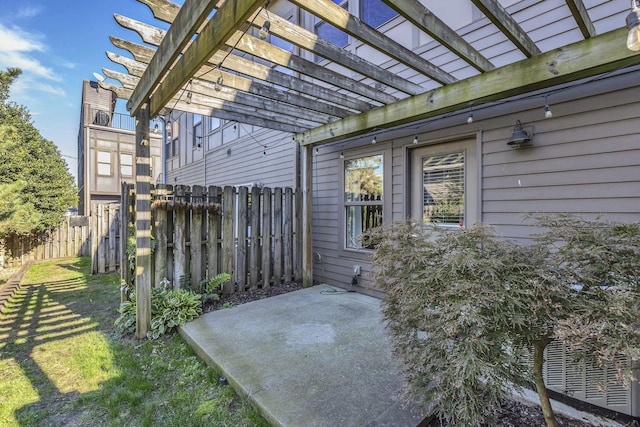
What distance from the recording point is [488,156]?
11.0 feet

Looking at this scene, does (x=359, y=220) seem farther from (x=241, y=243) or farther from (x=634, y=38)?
(x=634, y=38)

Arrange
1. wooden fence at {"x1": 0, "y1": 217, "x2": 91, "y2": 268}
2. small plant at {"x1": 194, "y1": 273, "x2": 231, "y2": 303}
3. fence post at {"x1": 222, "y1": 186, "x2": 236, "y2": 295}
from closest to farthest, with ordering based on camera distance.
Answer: small plant at {"x1": 194, "y1": 273, "x2": 231, "y2": 303}
fence post at {"x1": 222, "y1": 186, "x2": 236, "y2": 295}
wooden fence at {"x1": 0, "y1": 217, "x2": 91, "y2": 268}

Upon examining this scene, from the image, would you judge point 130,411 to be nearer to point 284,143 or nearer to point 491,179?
point 491,179

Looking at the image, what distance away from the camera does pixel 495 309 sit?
56.0 inches

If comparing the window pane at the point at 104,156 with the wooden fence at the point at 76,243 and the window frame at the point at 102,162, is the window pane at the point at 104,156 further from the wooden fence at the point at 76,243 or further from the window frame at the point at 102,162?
the wooden fence at the point at 76,243

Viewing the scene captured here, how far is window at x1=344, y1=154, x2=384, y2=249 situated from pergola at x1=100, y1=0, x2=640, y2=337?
613 millimetres

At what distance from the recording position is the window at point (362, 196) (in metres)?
4.60

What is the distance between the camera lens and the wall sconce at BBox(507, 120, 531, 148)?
299cm

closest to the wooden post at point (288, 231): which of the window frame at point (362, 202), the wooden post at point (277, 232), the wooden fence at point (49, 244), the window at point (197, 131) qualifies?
the wooden post at point (277, 232)

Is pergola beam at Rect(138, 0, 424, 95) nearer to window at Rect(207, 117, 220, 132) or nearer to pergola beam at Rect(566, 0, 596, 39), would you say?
pergola beam at Rect(566, 0, 596, 39)

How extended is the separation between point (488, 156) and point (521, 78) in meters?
0.91

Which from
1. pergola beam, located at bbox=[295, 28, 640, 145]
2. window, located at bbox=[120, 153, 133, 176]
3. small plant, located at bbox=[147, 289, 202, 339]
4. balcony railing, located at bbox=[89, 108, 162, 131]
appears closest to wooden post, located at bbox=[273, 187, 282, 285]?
small plant, located at bbox=[147, 289, 202, 339]

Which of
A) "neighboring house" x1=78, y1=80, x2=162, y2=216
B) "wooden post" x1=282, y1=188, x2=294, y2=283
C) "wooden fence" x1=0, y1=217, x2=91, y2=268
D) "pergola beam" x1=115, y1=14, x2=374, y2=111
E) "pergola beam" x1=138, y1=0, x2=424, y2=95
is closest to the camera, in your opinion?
"pergola beam" x1=138, y1=0, x2=424, y2=95

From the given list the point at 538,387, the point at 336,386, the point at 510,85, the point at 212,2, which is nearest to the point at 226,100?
the point at 212,2
